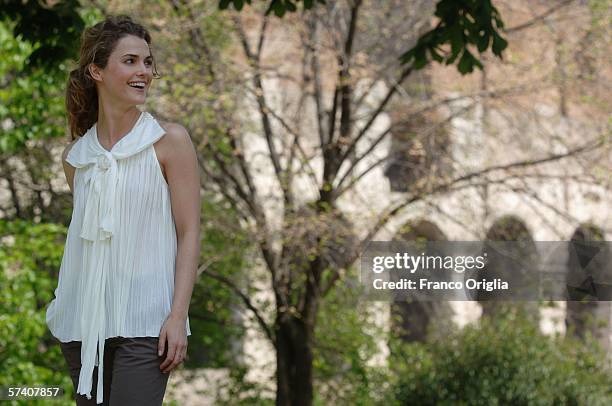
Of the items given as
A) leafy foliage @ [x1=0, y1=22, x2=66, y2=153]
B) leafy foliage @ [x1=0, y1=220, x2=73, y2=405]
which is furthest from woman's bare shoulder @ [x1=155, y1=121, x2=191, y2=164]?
leafy foliage @ [x1=0, y1=22, x2=66, y2=153]

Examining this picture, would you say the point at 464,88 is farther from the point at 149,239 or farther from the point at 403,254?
the point at 149,239

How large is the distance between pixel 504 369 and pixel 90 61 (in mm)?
8831

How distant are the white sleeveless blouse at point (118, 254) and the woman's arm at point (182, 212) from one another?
2cm

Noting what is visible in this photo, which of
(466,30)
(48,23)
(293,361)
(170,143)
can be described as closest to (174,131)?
(170,143)

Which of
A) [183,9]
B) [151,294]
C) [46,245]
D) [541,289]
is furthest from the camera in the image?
[541,289]

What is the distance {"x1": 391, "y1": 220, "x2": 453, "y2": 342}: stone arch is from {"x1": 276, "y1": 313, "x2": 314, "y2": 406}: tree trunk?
122 cm

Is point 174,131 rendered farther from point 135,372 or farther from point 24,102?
point 24,102

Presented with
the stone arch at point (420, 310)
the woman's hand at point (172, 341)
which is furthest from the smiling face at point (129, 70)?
the stone arch at point (420, 310)

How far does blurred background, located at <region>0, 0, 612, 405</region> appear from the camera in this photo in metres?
10.1

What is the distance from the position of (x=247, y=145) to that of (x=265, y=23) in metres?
1.45

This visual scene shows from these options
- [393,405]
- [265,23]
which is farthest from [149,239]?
[393,405]

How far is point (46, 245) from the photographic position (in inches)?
327

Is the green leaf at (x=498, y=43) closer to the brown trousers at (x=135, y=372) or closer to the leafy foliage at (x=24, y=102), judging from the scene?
the brown trousers at (x=135, y=372)

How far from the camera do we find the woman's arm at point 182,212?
2812 mm
